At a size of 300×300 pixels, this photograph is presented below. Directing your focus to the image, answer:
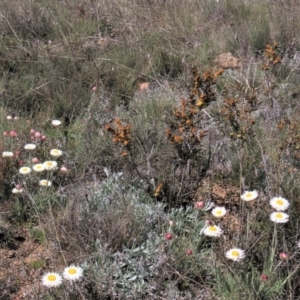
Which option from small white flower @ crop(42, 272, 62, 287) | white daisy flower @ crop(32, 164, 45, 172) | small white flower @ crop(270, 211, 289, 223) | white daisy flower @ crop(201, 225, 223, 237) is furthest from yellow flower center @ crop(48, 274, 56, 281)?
small white flower @ crop(270, 211, 289, 223)

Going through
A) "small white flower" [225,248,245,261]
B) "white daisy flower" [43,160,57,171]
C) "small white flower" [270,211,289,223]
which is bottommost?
"white daisy flower" [43,160,57,171]

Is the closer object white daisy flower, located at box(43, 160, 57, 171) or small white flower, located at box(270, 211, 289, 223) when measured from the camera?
small white flower, located at box(270, 211, 289, 223)

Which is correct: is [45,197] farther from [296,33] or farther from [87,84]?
[296,33]

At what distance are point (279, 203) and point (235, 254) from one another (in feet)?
1.13

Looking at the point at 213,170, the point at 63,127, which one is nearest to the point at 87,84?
the point at 63,127

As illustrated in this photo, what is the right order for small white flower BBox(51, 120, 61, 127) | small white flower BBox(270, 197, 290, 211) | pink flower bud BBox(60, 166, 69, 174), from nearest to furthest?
small white flower BBox(270, 197, 290, 211) → pink flower bud BBox(60, 166, 69, 174) → small white flower BBox(51, 120, 61, 127)

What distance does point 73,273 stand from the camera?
7.76 ft

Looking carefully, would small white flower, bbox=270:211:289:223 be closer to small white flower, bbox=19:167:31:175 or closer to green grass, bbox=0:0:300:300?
green grass, bbox=0:0:300:300

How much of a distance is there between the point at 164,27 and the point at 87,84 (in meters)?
1.22

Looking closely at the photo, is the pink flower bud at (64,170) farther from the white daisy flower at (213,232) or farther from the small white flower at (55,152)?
the white daisy flower at (213,232)

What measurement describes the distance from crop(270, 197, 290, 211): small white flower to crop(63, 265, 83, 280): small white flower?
0.91 metres

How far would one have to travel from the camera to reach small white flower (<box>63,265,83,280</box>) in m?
2.35

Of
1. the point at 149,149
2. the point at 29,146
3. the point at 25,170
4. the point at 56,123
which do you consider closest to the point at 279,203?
the point at 149,149

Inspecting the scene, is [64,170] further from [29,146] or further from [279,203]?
[279,203]
